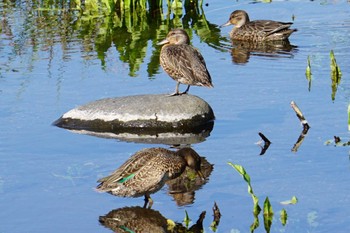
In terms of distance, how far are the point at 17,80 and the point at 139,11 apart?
5.36 metres

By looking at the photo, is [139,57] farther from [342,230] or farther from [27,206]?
[342,230]

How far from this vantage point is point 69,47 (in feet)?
51.8

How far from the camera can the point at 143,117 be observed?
38.3ft

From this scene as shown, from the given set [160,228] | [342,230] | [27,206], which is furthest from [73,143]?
[342,230]

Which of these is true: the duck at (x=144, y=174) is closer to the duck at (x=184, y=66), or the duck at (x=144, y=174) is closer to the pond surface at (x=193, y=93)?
the pond surface at (x=193, y=93)

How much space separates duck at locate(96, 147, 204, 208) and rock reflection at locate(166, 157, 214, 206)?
0.70 ft

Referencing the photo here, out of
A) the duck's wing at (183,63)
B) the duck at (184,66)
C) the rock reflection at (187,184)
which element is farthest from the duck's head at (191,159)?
the duck's wing at (183,63)

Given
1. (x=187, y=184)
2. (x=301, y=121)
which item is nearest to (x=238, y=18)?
(x=301, y=121)

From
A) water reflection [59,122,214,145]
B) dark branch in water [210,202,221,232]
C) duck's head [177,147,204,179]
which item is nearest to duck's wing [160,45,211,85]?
water reflection [59,122,214,145]

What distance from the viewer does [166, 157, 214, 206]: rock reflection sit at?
364 inches

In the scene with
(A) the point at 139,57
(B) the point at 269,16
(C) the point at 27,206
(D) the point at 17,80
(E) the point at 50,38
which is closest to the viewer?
(C) the point at 27,206

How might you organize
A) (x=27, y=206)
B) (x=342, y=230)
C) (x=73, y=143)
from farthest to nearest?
(x=73, y=143), (x=27, y=206), (x=342, y=230)

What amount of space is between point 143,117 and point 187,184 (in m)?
2.16

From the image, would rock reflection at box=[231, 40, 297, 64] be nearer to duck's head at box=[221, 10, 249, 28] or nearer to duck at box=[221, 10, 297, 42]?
duck at box=[221, 10, 297, 42]
